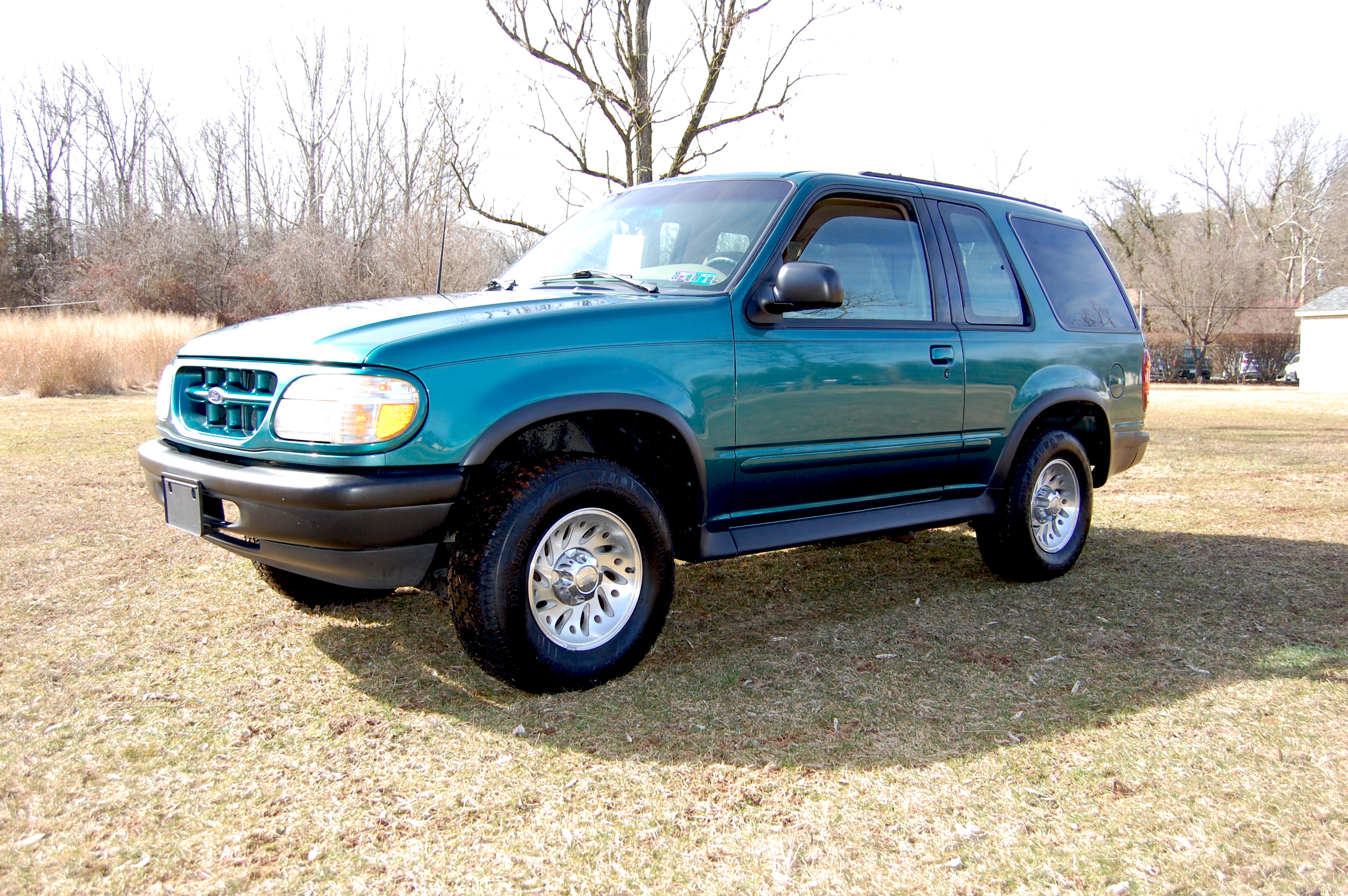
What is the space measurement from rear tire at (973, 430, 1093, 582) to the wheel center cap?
2.44 metres

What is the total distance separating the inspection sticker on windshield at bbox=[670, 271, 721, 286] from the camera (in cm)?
389

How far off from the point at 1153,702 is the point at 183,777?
10.8 ft

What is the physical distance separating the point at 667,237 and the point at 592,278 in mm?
417

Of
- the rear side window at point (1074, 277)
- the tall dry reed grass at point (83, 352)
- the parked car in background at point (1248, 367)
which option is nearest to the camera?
the rear side window at point (1074, 277)

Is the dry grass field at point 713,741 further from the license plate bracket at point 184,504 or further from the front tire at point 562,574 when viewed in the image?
the license plate bracket at point 184,504

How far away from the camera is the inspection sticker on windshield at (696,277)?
153 inches

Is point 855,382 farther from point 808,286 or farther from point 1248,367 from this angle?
point 1248,367

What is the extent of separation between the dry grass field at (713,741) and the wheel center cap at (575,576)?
0.37m

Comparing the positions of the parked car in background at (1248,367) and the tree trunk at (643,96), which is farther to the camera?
the parked car in background at (1248,367)

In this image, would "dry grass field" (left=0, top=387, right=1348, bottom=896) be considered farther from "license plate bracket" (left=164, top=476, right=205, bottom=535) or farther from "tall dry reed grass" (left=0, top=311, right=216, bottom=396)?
"tall dry reed grass" (left=0, top=311, right=216, bottom=396)

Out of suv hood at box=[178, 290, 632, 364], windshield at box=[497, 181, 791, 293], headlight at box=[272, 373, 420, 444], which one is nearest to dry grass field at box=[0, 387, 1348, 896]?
headlight at box=[272, 373, 420, 444]

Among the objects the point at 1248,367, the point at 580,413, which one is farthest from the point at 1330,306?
the point at 580,413

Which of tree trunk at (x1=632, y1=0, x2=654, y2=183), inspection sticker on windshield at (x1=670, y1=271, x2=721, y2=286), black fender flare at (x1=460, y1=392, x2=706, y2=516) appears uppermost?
tree trunk at (x1=632, y1=0, x2=654, y2=183)

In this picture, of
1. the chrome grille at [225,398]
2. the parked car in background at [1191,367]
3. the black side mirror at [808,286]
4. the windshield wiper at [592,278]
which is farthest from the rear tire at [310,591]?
the parked car in background at [1191,367]
